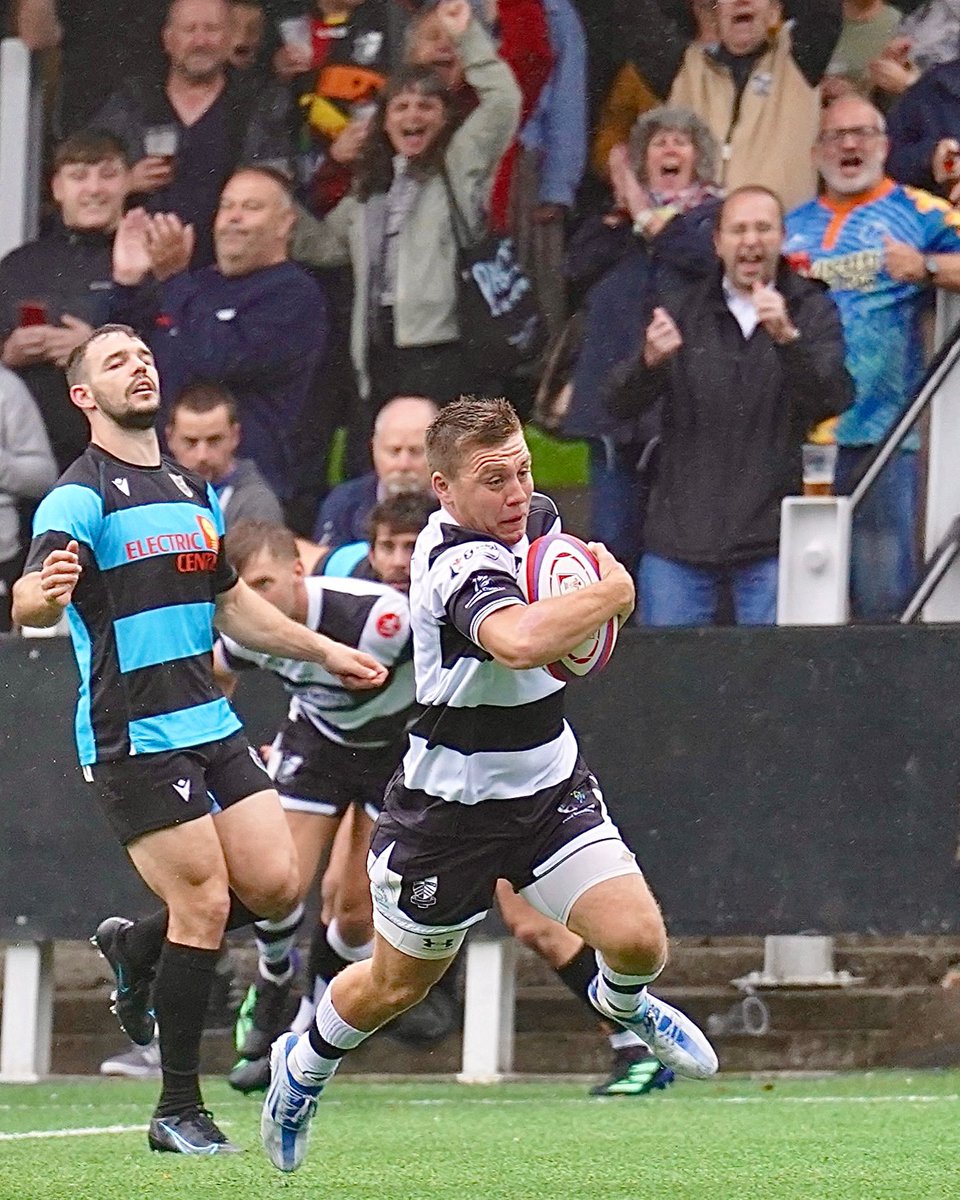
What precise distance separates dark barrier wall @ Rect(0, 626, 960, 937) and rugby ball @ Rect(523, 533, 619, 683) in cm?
355

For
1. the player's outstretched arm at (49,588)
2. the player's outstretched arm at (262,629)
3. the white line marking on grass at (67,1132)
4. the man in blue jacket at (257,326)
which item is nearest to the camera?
the player's outstretched arm at (49,588)

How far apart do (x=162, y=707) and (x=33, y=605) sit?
60 cm

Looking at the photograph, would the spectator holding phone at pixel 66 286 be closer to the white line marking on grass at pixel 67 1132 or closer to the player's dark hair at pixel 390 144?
the player's dark hair at pixel 390 144

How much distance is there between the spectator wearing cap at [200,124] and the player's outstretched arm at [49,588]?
5.00 metres

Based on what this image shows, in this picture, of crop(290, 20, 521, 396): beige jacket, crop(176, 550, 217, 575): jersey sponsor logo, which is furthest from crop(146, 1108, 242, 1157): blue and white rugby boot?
crop(290, 20, 521, 396): beige jacket

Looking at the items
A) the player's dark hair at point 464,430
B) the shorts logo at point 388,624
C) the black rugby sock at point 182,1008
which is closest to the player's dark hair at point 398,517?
the shorts logo at point 388,624

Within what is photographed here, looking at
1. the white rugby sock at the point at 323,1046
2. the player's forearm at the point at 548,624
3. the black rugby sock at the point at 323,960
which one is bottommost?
the black rugby sock at the point at 323,960

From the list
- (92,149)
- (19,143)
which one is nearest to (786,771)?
(92,149)

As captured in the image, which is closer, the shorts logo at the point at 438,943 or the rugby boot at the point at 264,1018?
the shorts logo at the point at 438,943

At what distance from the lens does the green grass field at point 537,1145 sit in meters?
5.49

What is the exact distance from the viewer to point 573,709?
8.97 m

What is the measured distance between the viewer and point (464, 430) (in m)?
5.23

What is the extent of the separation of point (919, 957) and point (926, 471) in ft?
7.16

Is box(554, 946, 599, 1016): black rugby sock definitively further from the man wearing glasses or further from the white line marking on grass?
the man wearing glasses
